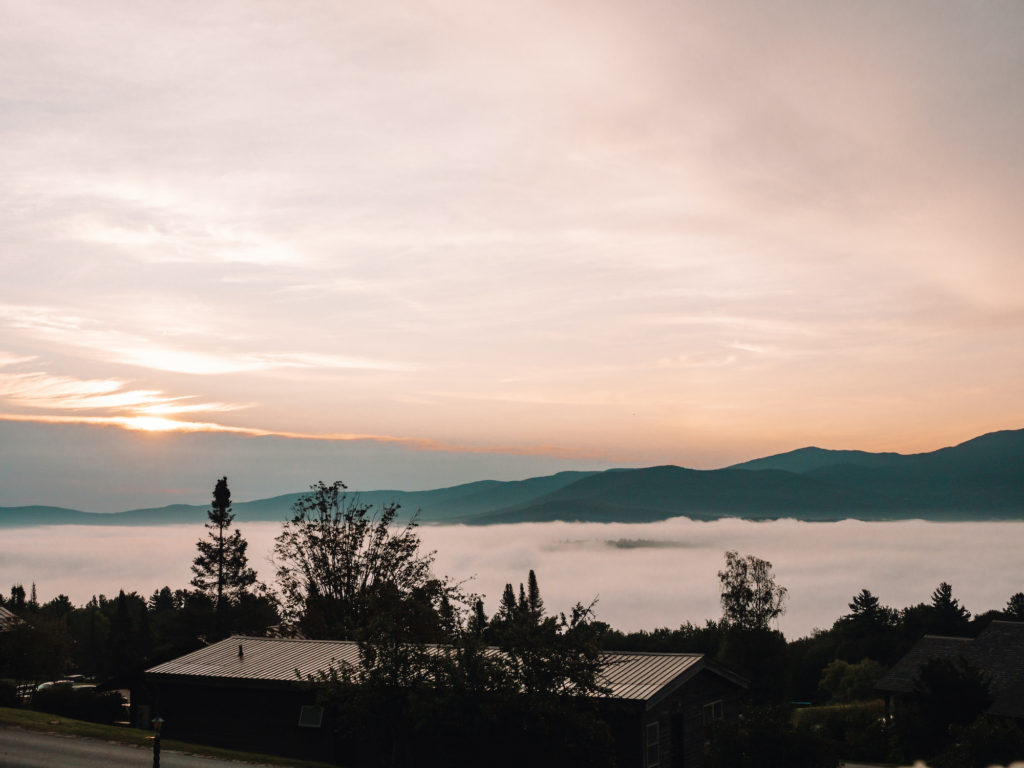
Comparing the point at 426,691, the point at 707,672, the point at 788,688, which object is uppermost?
the point at 426,691

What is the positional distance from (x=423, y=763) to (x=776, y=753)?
10.8m

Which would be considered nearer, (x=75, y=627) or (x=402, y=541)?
(x=402, y=541)

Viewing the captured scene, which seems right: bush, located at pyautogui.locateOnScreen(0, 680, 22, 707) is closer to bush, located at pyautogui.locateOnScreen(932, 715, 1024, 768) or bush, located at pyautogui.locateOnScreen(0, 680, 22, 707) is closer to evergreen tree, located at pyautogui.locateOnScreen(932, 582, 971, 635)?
bush, located at pyautogui.locateOnScreen(932, 715, 1024, 768)

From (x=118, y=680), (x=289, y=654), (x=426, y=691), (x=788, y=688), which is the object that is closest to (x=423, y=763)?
(x=426, y=691)

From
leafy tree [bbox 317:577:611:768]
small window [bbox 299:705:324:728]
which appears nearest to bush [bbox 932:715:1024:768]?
leafy tree [bbox 317:577:611:768]

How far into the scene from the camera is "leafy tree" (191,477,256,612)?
303 feet

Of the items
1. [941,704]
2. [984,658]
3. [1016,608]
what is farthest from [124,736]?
[1016,608]

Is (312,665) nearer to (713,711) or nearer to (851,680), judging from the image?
(713,711)

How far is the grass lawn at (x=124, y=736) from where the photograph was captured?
91.5ft

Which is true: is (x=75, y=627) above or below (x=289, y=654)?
below

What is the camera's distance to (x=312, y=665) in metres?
32.1

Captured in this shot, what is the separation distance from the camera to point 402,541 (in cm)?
5666

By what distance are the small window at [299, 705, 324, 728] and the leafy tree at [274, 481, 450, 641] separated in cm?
2349

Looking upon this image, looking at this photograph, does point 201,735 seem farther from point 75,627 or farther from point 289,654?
point 75,627
